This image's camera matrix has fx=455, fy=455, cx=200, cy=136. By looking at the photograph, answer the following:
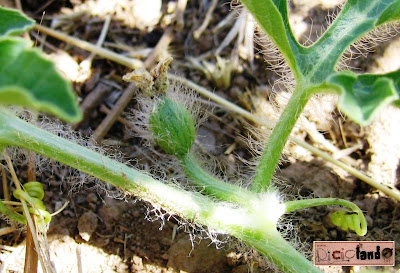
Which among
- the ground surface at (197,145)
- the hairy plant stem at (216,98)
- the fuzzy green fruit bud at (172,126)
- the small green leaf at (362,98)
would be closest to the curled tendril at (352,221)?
the ground surface at (197,145)

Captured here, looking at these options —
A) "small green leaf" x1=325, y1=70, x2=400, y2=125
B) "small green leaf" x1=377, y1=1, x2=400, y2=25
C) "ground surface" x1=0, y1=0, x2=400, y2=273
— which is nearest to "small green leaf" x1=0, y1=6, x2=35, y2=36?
"ground surface" x1=0, y1=0, x2=400, y2=273

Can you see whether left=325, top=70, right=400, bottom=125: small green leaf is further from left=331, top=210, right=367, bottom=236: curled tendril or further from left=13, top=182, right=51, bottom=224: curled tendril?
left=13, top=182, right=51, bottom=224: curled tendril

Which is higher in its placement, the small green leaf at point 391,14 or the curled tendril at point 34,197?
the small green leaf at point 391,14

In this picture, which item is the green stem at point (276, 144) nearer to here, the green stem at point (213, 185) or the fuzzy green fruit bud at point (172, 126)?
the green stem at point (213, 185)

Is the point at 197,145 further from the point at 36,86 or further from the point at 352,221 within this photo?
the point at 36,86

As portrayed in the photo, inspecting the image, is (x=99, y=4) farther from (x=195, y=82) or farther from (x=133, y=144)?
(x=133, y=144)
